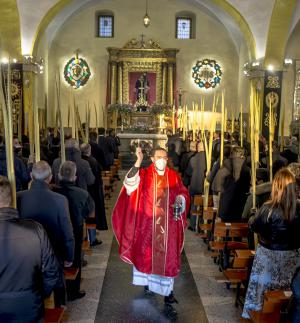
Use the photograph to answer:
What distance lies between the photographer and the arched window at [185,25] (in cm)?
2531

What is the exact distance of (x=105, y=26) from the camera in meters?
25.4

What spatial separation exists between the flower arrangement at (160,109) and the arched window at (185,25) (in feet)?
14.2

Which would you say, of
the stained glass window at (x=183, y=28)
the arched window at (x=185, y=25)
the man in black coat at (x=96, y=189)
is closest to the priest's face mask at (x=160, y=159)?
the man in black coat at (x=96, y=189)

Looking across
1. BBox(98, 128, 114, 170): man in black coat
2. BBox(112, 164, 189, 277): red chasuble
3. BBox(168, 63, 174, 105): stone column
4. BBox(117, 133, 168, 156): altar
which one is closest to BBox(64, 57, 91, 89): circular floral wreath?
BBox(168, 63, 174, 105): stone column

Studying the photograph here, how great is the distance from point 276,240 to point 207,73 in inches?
849

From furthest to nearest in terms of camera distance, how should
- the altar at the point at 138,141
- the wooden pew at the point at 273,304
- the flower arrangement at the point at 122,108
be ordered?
the flower arrangement at the point at 122,108
the altar at the point at 138,141
the wooden pew at the point at 273,304

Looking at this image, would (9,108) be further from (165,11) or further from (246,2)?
(165,11)

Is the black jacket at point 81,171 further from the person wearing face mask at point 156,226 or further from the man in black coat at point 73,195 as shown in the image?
the man in black coat at point 73,195

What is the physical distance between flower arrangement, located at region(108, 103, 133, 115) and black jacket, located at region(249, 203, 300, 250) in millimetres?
18476

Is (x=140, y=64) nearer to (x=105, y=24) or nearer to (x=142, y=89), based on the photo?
(x=142, y=89)

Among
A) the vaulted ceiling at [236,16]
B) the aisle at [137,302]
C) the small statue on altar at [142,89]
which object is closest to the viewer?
the aisle at [137,302]

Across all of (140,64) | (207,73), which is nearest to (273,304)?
(140,64)

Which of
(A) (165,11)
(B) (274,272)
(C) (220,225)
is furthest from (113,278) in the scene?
(A) (165,11)

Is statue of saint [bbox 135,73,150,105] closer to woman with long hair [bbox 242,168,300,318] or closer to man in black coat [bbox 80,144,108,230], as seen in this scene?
man in black coat [bbox 80,144,108,230]
